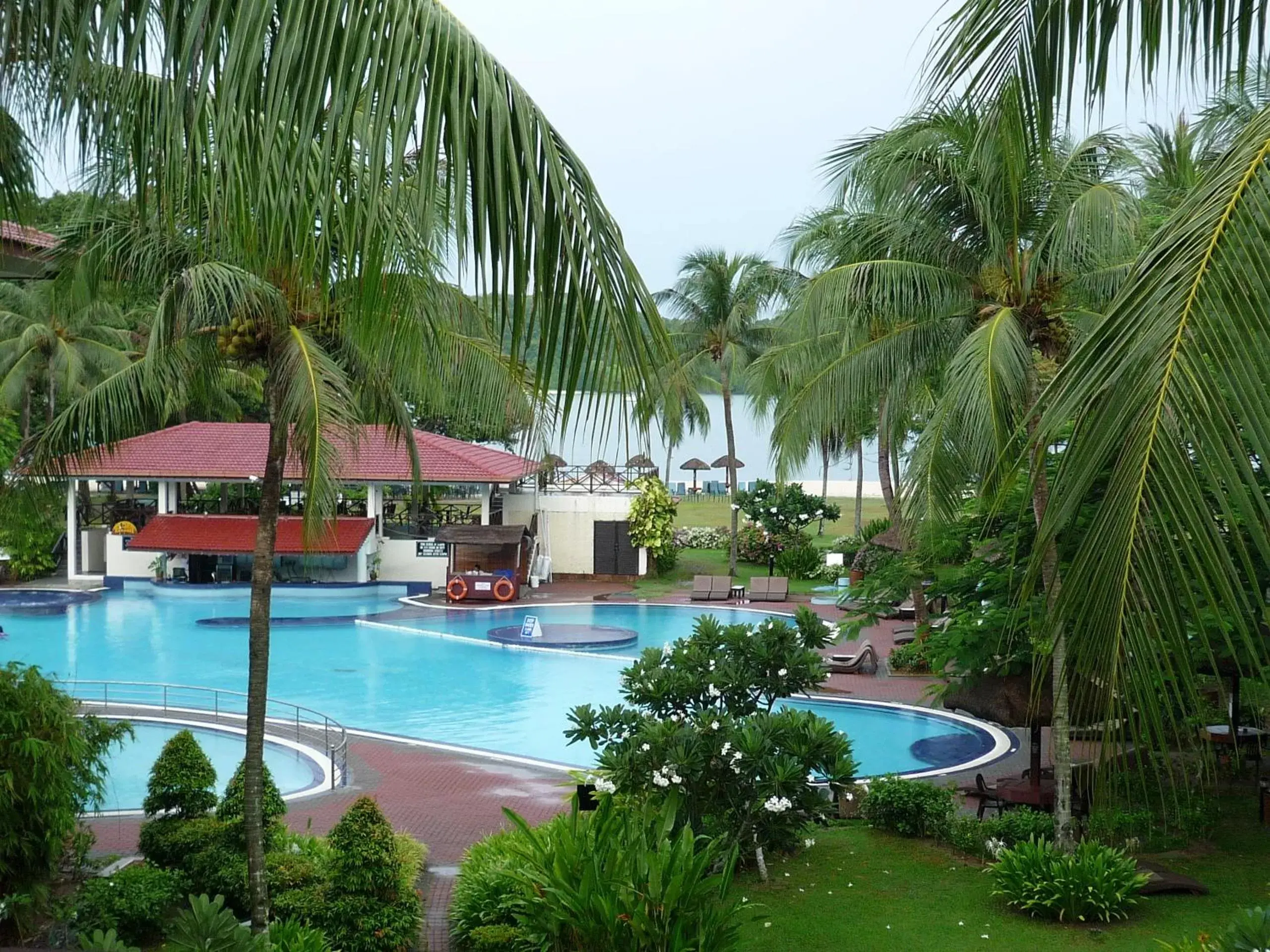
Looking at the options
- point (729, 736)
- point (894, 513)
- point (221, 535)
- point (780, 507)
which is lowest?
point (729, 736)

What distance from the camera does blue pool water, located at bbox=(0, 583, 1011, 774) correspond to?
1950 centimetres

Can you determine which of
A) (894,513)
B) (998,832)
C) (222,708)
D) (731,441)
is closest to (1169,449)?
(998,832)

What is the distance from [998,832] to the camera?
1146 centimetres

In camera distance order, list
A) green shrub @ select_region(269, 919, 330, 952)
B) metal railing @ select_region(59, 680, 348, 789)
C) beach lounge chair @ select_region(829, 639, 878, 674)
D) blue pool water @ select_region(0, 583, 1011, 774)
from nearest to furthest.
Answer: green shrub @ select_region(269, 919, 330, 952) → metal railing @ select_region(59, 680, 348, 789) → blue pool water @ select_region(0, 583, 1011, 774) → beach lounge chair @ select_region(829, 639, 878, 674)

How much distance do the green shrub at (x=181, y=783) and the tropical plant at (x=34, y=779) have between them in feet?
3.95

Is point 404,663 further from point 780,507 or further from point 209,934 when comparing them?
point 209,934

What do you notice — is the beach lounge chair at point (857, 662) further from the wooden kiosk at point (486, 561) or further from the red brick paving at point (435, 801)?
the wooden kiosk at point (486, 561)

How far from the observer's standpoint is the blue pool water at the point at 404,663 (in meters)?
19.5

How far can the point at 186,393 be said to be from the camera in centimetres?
1095

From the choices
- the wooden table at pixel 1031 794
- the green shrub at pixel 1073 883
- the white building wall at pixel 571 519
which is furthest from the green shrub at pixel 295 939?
the white building wall at pixel 571 519

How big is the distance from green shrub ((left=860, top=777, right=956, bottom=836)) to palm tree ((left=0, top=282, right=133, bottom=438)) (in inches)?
1027

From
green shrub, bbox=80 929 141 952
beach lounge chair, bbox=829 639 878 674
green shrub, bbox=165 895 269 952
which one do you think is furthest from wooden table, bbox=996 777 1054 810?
green shrub, bbox=80 929 141 952

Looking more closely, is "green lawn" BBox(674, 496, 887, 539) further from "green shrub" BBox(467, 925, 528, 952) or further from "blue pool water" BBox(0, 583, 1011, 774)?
"green shrub" BBox(467, 925, 528, 952)

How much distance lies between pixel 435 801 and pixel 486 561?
19.0m
